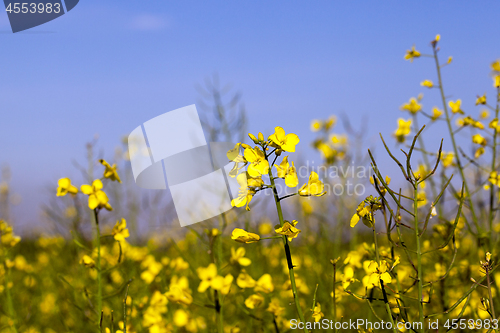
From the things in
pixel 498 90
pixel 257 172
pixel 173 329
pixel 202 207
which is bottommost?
pixel 173 329

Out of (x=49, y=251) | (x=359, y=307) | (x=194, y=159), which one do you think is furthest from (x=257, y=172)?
(x=49, y=251)

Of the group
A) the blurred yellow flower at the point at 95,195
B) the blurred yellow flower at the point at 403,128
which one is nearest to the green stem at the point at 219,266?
the blurred yellow flower at the point at 95,195

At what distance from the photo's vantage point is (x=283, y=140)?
1.43m

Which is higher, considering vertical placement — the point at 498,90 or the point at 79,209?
the point at 498,90

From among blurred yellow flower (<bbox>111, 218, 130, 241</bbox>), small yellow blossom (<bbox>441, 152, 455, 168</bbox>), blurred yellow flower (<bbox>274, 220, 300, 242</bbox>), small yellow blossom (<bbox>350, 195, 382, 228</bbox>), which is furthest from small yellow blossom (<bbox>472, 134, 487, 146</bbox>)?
blurred yellow flower (<bbox>111, 218, 130, 241</bbox>)

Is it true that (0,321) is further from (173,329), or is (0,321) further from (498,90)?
(498,90)

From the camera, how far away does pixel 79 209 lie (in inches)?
136

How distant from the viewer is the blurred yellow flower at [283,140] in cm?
140

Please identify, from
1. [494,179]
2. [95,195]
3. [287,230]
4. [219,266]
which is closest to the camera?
[287,230]

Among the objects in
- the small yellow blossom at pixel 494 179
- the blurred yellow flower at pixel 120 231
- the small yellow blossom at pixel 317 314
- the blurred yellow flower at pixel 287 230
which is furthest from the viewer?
the small yellow blossom at pixel 494 179

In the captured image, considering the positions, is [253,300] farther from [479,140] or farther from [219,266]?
[479,140]

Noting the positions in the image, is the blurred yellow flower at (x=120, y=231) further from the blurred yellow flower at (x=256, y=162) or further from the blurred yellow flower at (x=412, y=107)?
the blurred yellow flower at (x=412, y=107)

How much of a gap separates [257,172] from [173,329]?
1600mm

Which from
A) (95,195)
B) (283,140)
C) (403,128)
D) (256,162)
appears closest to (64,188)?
(95,195)
